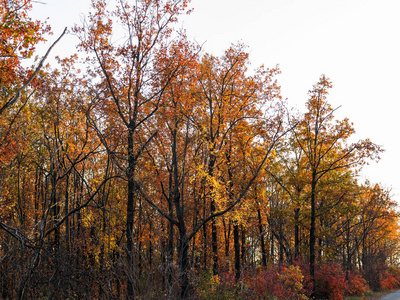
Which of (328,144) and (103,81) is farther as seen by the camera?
(328,144)

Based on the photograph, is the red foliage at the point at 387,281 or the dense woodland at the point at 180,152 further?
the red foliage at the point at 387,281

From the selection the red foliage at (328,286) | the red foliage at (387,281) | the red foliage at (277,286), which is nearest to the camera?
the red foliage at (277,286)

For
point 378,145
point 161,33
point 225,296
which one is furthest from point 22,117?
point 378,145

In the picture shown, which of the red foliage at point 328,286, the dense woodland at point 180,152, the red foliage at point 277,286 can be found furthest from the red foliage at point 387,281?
the red foliage at point 277,286

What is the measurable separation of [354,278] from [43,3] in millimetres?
26228

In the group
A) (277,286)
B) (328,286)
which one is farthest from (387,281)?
(277,286)

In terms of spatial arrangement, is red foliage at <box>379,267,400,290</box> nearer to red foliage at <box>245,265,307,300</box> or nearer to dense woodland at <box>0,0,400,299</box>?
dense woodland at <box>0,0,400,299</box>

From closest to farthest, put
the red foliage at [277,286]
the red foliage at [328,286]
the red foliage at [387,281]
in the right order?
the red foliage at [277,286] → the red foliage at [328,286] → the red foliage at [387,281]

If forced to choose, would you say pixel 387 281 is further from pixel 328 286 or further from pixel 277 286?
pixel 277 286

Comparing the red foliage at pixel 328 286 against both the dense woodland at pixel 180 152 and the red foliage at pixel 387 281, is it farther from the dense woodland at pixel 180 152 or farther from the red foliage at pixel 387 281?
the red foliage at pixel 387 281

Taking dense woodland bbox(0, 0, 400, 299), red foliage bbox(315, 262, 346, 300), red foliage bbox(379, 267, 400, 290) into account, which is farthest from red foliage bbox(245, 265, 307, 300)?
red foliage bbox(379, 267, 400, 290)

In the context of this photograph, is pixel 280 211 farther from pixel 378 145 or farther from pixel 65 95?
pixel 65 95

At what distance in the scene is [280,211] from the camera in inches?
812

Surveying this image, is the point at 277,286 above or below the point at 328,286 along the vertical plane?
above
